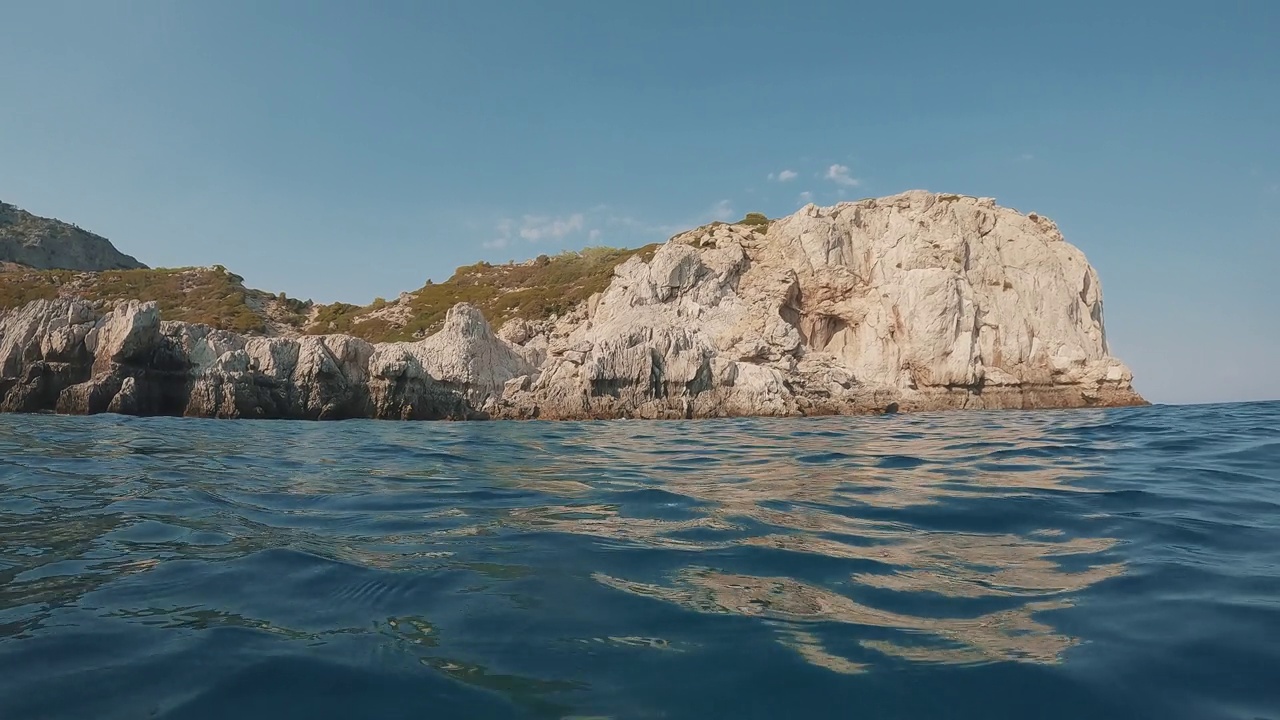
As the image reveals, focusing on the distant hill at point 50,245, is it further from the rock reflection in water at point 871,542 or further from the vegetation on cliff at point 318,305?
the rock reflection in water at point 871,542

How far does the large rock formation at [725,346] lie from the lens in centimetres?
2802

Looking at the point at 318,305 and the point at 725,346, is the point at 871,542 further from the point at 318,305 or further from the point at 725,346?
the point at 318,305

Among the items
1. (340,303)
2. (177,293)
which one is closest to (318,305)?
(340,303)

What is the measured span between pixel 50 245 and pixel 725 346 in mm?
96149

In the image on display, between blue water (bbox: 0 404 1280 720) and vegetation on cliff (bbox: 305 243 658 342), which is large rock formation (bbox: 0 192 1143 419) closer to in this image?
vegetation on cliff (bbox: 305 243 658 342)

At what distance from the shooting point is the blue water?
2426 millimetres

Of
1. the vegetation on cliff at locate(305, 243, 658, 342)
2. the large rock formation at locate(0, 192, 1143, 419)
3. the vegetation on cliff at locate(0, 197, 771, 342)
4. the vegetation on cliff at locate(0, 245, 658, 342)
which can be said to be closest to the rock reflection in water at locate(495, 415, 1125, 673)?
the large rock formation at locate(0, 192, 1143, 419)

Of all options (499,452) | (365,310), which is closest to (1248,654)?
(499,452)

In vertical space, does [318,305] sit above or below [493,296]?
below

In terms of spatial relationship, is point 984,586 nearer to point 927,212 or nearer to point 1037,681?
point 1037,681

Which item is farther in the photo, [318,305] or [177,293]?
[318,305]

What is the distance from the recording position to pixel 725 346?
38.0 metres

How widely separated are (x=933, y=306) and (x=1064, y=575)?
36.8 metres

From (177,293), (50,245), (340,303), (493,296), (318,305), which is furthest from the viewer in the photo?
(50,245)
